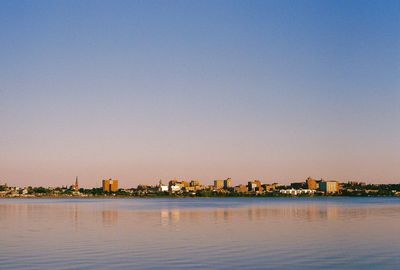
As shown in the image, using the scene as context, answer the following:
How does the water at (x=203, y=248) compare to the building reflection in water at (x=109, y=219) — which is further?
the building reflection in water at (x=109, y=219)

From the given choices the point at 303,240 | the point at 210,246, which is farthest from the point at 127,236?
the point at 303,240

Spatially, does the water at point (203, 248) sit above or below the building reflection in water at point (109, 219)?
below

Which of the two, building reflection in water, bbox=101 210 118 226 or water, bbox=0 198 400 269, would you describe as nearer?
water, bbox=0 198 400 269

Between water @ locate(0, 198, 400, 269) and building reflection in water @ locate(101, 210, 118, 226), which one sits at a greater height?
building reflection in water @ locate(101, 210, 118, 226)

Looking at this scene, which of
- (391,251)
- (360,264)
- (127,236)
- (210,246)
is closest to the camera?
(360,264)

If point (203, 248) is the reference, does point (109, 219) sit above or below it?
above

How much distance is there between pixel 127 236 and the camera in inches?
1956

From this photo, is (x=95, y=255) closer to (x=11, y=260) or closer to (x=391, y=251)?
(x=11, y=260)

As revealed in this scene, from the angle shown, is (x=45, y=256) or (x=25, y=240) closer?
(x=45, y=256)

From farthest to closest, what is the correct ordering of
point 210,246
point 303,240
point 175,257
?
point 303,240 → point 210,246 → point 175,257

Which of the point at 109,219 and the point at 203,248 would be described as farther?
the point at 109,219

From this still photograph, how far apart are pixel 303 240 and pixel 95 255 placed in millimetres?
16780

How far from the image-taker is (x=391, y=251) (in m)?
38.3

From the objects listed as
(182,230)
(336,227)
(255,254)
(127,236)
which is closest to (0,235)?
(127,236)
